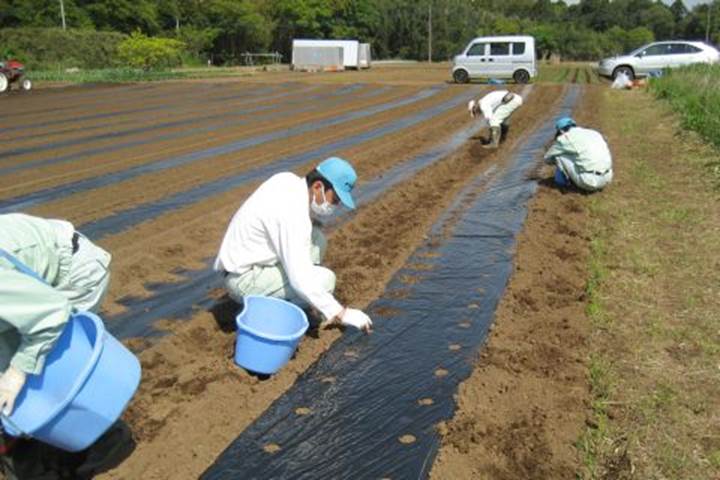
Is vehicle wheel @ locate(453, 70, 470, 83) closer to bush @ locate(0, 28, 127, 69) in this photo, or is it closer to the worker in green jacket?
the worker in green jacket

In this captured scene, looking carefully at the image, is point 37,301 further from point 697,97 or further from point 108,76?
point 108,76

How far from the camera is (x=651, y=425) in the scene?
2.95 metres

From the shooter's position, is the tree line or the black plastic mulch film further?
the tree line

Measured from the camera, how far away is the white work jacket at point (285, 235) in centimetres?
325

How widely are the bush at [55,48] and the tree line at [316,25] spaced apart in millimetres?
6308

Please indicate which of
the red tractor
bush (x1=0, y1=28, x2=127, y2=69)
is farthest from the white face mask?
bush (x1=0, y1=28, x2=127, y2=69)

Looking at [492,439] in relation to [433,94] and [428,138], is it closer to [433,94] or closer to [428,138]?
[428,138]

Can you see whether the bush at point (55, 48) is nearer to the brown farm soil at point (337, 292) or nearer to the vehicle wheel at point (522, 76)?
the vehicle wheel at point (522, 76)

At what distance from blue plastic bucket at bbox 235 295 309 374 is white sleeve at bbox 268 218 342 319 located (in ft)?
0.57

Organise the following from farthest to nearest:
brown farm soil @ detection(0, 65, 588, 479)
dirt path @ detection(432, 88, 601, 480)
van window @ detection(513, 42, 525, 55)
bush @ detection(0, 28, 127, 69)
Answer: bush @ detection(0, 28, 127, 69)
van window @ detection(513, 42, 525, 55)
brown farm soil @ detection(0, 65, 588, 479)
dirt path @ detection(432, 88, 601, 480)

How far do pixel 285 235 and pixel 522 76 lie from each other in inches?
855

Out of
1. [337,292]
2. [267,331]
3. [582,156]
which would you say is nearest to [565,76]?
[582,156]

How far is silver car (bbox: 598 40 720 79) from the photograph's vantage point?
2128cm

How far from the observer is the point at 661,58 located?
71.3 ft
